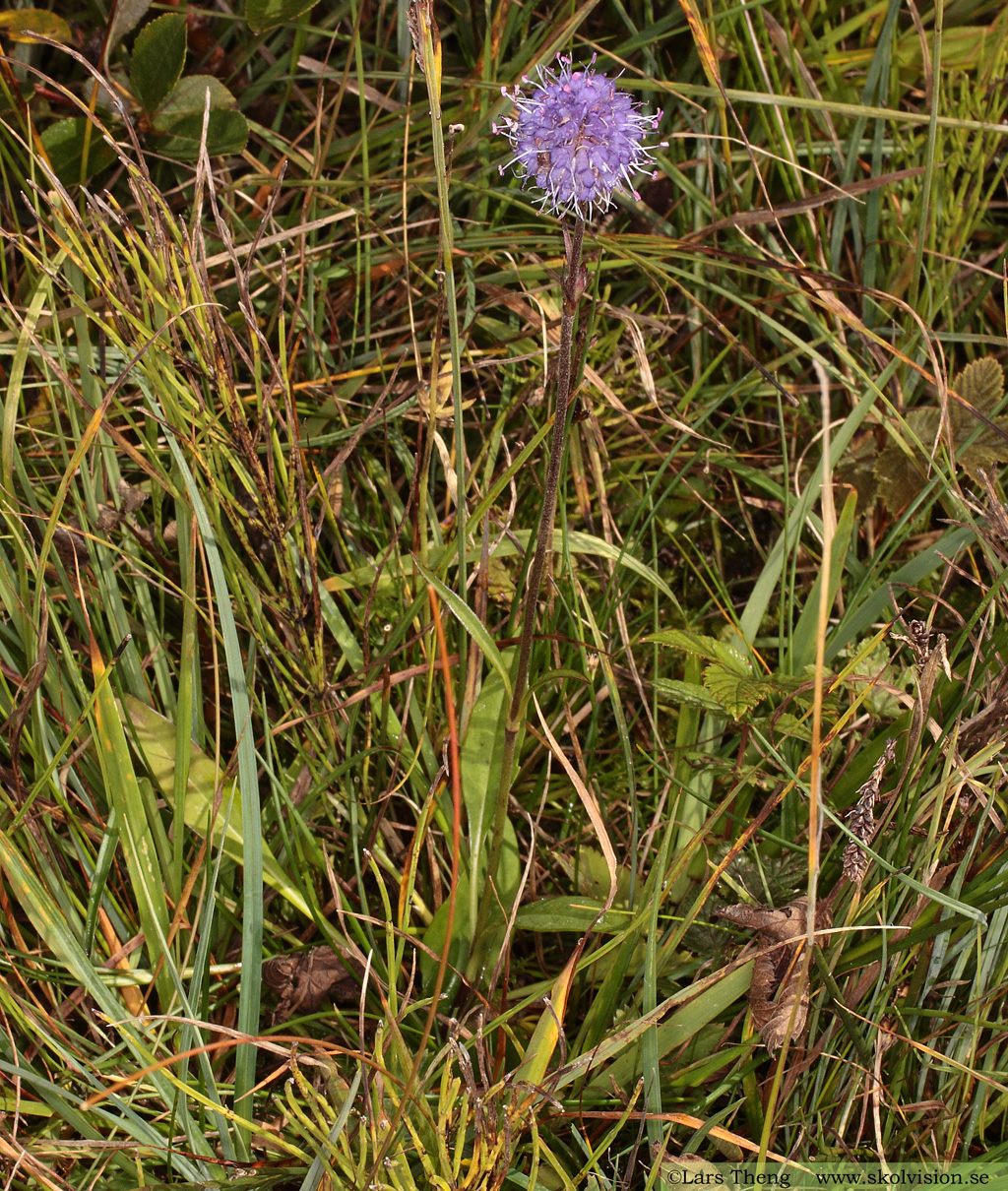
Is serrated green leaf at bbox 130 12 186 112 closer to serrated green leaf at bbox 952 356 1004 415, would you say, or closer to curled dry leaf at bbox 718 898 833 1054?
serrated green leaf at bbox 952 356 1004 415

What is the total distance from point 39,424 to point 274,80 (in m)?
0.76

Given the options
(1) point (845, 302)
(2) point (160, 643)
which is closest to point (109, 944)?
(2) point (160, 643)

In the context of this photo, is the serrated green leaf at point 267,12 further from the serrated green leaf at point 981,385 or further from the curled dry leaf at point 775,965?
the curled dry leaf at point 775,965

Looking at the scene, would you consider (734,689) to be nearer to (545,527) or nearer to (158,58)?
(545,527)

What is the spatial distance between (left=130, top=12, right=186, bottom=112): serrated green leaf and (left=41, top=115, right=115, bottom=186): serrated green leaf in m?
0.10

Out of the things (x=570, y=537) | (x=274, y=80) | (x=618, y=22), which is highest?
(x=618, y=22)

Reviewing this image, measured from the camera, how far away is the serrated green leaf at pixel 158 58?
57.7 inches

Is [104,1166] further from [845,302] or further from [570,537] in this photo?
[845,302]

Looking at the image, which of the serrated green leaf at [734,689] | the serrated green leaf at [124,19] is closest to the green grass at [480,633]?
the serrated green leaf at [734,689]

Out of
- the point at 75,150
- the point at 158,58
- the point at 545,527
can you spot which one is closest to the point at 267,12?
the point at 158,58

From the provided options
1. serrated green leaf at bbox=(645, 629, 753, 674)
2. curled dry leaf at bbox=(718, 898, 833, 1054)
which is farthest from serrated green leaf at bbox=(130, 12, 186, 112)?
curled dry leaf at bbox=(718, 898, 833, 1054)

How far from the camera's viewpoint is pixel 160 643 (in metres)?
1.36

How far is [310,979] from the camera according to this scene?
1.26 meters

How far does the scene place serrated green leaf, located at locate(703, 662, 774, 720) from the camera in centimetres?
116
